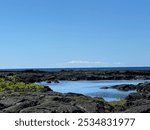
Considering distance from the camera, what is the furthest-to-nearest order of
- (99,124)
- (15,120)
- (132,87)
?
(132,87) → (15,120) → (99,124)

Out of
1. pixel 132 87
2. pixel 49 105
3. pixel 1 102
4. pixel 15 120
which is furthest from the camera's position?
pixel 132 87

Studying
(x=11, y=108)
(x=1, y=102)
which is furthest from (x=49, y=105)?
(x=1, y=102)

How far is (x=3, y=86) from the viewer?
29219 mm

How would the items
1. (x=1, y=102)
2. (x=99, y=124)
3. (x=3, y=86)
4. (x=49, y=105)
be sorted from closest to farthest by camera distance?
(x=99, y=124), (x=49, y=105), (x=1, y=102), (x=3, y=86)

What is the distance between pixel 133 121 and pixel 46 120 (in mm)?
2329

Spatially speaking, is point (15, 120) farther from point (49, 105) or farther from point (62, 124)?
point (49, 105)

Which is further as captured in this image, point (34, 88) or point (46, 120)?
point (34, 88)

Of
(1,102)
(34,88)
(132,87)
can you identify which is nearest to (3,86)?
(34,88)

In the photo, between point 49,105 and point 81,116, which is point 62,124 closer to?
point 81,116

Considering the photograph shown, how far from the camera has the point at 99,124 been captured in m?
10.1

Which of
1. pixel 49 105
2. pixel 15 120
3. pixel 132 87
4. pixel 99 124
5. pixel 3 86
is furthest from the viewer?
pixel 132 87

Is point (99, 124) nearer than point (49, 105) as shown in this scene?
Yes

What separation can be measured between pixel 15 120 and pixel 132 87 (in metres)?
44.2

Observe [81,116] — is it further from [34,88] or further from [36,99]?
[34,88]
